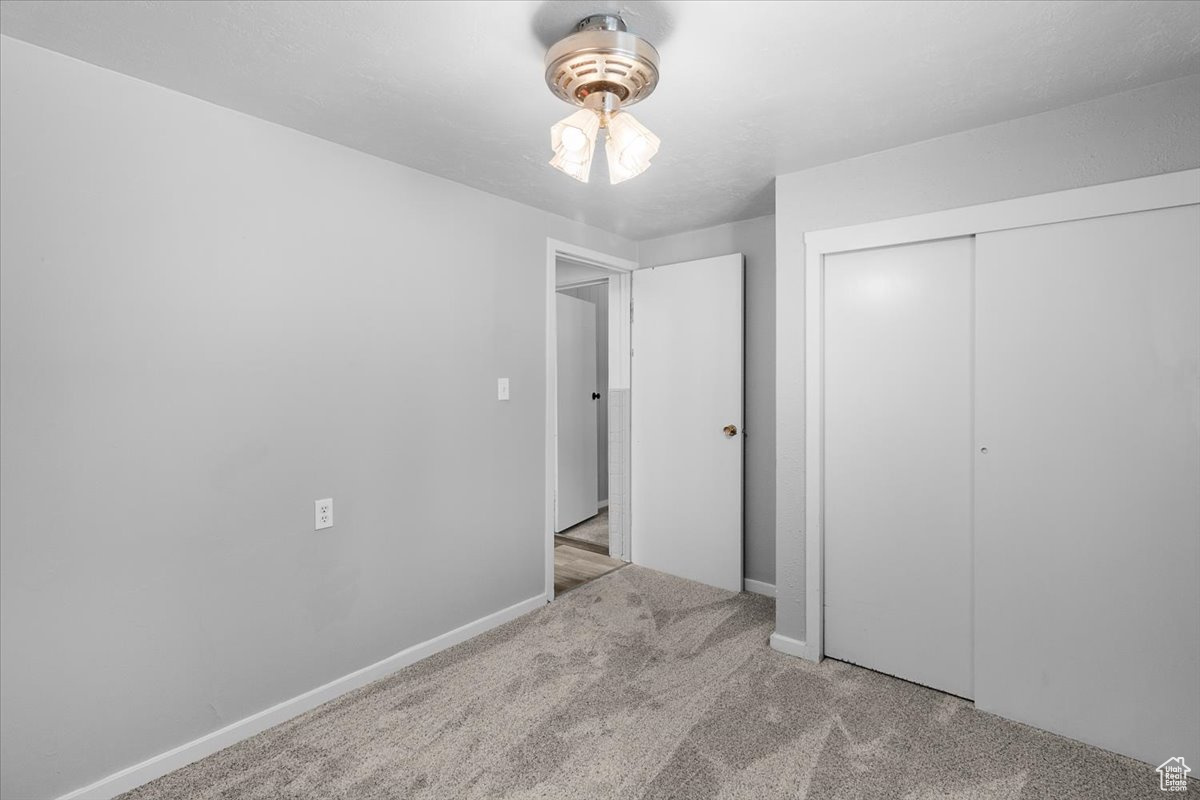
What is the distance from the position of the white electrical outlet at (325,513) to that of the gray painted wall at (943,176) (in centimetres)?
201

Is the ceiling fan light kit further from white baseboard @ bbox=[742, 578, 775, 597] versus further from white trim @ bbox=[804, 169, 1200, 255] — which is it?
white baseboard @ bbox=[742, 578, 775, 597]

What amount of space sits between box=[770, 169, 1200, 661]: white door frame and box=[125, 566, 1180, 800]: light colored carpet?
0.38 meters

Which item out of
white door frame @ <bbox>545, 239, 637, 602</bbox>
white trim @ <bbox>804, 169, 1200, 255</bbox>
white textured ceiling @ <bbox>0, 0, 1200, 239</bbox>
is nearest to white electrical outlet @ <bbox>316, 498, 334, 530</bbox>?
white door frame @ <bbox>545, 239, 637, 602</bbox>

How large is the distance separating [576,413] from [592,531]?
102cm

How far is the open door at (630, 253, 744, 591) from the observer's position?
11.3 feet

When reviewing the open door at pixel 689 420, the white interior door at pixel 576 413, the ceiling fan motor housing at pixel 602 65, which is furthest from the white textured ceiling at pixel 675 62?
the white interior door at pixel 576 413

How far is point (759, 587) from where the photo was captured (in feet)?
11.3

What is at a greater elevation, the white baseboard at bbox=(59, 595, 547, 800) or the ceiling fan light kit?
the ceiling fan light kit

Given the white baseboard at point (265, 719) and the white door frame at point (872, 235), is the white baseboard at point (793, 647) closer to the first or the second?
the white door frame at point (872, 235)

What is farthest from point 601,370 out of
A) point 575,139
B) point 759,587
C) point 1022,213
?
point 575,139

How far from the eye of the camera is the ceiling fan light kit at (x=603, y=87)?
1448 millimetres

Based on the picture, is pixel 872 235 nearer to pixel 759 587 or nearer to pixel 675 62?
pixel 675 62

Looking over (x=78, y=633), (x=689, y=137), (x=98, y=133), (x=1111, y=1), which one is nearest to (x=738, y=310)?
(x=689, y=137)

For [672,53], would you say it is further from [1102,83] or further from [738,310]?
[738,310]
